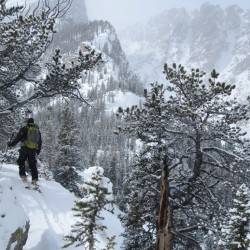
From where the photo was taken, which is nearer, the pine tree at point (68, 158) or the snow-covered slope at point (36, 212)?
the snow-covered slope at point (36, 212)

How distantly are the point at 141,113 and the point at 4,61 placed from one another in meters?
4.42

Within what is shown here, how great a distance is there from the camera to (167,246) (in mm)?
4738

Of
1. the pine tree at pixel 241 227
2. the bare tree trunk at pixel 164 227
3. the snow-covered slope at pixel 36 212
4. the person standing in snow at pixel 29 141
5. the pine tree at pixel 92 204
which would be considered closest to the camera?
the bare tree trunk at pixel 164 227

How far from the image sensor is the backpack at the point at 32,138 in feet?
45.6

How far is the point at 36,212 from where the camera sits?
50.7ft

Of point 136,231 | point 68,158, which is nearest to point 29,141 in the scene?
point 136,231

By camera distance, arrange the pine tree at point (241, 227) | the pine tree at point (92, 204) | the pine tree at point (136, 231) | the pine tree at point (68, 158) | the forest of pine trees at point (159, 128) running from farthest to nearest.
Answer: the pine tree at point (68, 158) → the pine tree at point (241, 227) → the pine tree at point (136, 231) → the pine tree at point (92, 204) → the forest of pine trees at point (159, 128)

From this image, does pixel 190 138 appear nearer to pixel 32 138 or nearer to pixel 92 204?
pixel 92 204

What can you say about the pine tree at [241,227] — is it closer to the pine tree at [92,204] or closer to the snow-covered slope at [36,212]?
the snow-covered slope at [36,212]

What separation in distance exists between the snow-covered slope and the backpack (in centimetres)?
111

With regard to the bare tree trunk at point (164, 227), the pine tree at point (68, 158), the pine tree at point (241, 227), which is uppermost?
the pine tree at point (68, 158)

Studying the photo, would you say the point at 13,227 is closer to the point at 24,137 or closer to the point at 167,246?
the point at 24,137

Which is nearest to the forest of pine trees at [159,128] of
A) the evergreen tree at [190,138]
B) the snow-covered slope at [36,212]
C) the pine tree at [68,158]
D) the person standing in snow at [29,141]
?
the evergreen tree at [190,138]

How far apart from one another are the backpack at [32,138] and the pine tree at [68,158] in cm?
2601
